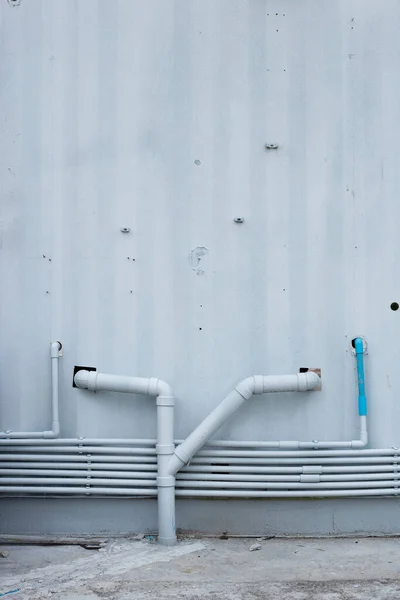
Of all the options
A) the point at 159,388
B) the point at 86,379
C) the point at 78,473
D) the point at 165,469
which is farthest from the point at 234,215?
the point at 78,473

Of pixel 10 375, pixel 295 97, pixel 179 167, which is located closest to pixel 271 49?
pixel 295 97

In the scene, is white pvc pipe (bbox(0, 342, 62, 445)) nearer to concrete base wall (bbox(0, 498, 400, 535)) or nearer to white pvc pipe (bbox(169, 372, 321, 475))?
concrete base wall (bbox(0, 498, 400, 535))

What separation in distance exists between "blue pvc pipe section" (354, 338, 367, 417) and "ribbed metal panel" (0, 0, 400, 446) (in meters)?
0.06

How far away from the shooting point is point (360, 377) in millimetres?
3922

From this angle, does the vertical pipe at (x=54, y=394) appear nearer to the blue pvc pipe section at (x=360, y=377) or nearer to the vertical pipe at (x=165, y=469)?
the vertical pipe at (x=165, y=469)

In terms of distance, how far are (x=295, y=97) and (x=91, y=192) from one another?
1306 mm

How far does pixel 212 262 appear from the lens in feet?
13.1

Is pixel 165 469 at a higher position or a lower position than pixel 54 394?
lower

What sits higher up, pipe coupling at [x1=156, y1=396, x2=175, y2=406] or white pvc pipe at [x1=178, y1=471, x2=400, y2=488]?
pipe coupling at [x1=156, y1=396, x2=175, y2=406]

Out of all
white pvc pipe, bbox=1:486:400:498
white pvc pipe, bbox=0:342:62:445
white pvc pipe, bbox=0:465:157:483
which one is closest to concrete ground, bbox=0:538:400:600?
white pvc pipe, bbox=1:486:400:498

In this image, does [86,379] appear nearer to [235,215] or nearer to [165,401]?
[165,401]

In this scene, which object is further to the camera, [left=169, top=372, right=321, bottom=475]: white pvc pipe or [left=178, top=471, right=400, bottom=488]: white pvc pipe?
[left=178, top=471, right=400, bottom=488]: white pvc pipe

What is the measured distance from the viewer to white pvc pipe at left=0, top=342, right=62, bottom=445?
3955 mm

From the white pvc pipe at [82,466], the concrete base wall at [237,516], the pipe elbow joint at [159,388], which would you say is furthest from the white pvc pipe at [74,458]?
the pipe elbow joint at [159,388]
